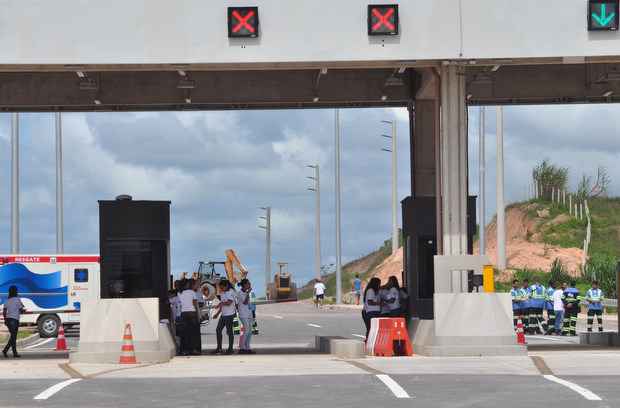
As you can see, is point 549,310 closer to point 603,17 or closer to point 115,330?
point 603,17

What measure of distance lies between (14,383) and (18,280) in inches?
1034

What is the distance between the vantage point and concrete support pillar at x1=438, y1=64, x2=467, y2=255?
25.7m

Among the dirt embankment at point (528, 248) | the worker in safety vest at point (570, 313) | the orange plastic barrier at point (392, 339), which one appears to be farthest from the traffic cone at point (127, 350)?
the dirt embankment at point (528, 248)

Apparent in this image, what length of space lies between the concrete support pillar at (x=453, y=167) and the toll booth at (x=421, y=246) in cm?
478

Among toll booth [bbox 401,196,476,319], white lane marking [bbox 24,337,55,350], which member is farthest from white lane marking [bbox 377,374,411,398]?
white lane marking [bbox 24,337,55,350]

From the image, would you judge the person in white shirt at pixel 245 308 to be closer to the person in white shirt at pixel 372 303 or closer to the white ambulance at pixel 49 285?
the person in white shirt at pixel 372 303

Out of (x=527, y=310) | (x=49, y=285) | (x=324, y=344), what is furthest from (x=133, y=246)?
(x=49, y=285)

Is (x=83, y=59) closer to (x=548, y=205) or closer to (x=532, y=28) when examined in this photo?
(x=532, y=28)

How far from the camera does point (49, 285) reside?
44375mm

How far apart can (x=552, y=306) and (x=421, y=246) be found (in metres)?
11.2

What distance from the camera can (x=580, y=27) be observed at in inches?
993

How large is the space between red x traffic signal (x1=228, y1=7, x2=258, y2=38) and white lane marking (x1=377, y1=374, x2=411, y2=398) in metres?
8.39

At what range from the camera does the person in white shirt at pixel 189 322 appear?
28.1 metres

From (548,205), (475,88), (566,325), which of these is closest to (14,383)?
(475,88)
